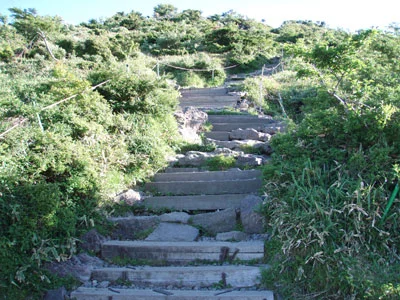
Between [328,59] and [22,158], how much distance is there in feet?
12.6

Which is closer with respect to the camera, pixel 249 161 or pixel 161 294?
pixel 161 294

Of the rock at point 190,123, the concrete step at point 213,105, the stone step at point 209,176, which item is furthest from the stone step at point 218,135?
the concrete step at point 213,105

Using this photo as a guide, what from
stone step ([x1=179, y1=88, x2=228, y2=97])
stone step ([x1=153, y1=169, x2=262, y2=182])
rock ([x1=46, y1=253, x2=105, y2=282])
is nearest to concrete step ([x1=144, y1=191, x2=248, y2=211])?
stone step ([x1=153, y1=169, x2=262, y2=182])

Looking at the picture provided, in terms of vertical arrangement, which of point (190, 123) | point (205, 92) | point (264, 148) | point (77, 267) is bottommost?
point (77, 267)

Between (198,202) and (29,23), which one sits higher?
(29,23)

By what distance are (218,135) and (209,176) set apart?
100 inches

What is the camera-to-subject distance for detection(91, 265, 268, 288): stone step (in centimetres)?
399

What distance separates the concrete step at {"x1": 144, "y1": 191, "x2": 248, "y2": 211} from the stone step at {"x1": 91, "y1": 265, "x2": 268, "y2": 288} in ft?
4.40

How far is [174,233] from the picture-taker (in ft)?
15.8

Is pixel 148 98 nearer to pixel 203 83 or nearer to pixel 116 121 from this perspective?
pixel 116 121

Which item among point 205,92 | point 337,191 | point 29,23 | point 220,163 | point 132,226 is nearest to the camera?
point 337,191

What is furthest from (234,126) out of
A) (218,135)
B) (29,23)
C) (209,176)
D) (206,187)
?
(29,23)

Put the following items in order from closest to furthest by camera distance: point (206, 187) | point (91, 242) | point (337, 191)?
point (337, 191) → point (91, 242) → point (206, 187)

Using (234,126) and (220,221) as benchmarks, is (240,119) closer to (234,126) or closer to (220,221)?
(234,126)
